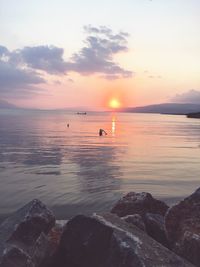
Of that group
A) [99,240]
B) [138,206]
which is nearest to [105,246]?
[99,240]

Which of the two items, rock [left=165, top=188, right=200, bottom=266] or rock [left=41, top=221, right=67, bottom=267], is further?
rock [left=165, top=188, right=200, bottom=266]

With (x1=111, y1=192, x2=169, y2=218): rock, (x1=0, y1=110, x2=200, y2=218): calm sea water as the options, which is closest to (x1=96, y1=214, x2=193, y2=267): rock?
(x1=111, y1=192, x2=169, y2=218): rock

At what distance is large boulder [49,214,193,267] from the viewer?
19.4 feet

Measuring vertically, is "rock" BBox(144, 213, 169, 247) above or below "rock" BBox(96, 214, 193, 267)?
below

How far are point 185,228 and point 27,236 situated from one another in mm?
3173

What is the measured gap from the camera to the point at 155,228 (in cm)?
866

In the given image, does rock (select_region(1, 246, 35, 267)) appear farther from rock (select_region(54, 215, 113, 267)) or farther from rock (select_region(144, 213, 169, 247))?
rock (select_region(144, 213, 169, 247))

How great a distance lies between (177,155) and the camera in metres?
28.1

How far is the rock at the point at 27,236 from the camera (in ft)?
22.9

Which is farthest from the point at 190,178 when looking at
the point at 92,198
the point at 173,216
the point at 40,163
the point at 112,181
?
the point at 173,216

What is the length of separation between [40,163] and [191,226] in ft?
52.3

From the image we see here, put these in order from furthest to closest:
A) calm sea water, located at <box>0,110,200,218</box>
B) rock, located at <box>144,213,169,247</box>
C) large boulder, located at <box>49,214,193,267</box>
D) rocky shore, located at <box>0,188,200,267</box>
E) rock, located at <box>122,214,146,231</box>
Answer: calm sea water, located at <box>0,110,200,218</box> < rock, located at <box>144,213,169,247</box> < rock, located at <box>122,214,146,231</box> < rocky shore, located at <box>0,188,200,267</box> < large boulder, located at <box>49,214,193,267</box>

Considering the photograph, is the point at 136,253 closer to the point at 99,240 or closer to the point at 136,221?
the point at 99,240

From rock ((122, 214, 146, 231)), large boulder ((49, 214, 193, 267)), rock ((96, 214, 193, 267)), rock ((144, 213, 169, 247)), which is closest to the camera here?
rock ((96, 214, 193, 267))
